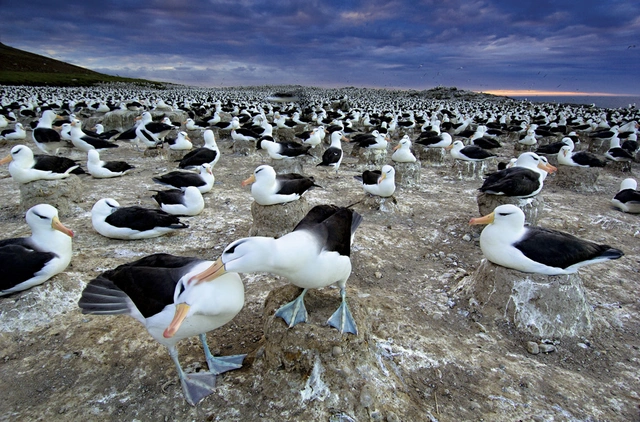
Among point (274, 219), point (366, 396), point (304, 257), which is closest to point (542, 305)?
point (366, 396)

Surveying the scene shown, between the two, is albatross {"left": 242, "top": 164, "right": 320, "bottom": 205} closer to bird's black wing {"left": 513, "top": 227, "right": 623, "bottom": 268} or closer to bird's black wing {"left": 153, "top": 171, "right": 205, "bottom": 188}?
bird's black wing {"left": 153, "top": 171, "right": 205, "bottom": 188}

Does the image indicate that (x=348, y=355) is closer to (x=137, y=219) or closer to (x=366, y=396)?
(x=366, y=396)

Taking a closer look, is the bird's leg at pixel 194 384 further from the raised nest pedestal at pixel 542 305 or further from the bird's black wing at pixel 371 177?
the bird's black wing at pixel 371 177

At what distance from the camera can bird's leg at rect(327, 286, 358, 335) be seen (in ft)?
11.2

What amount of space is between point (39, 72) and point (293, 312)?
9371 centimetres

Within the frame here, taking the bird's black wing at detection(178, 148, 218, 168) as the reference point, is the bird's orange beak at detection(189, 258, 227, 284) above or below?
above

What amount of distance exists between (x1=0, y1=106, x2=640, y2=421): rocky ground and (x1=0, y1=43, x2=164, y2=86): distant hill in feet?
215

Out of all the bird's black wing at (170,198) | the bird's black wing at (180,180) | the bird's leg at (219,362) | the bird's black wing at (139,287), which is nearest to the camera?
the bird's black wing at (139,287)

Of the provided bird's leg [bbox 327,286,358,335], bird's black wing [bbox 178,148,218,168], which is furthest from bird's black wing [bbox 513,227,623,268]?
bird's black wing [bbox 178,148,218,168]

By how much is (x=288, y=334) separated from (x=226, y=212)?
18.8 feet

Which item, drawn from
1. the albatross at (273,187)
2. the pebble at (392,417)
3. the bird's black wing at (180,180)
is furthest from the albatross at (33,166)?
the pebble at (392,417)

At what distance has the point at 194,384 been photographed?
335 cm

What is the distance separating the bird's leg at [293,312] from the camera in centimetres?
349

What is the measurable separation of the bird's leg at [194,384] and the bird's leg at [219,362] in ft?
0.38
